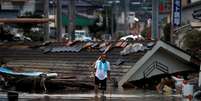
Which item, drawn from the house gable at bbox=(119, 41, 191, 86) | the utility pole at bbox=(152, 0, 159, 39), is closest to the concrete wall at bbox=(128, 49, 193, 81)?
the house gable at bbox=(119, 41, 191, 86)

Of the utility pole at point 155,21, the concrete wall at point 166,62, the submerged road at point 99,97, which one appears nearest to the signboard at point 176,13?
the concrete wall at point 166,62

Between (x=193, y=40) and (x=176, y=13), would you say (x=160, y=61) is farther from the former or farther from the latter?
(x=176, y=13)

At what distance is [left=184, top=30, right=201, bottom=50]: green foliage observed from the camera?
108 feet

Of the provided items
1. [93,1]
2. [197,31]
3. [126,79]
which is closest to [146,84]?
[126,79]

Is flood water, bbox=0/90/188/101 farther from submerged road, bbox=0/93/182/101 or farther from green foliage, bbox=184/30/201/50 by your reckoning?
green foliage, bbox=184/30/201/50

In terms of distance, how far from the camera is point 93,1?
113875mm

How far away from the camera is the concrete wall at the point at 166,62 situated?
2761cm

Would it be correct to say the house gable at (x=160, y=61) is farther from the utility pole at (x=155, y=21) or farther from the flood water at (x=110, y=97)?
the utility pole at (x=155, y=21)

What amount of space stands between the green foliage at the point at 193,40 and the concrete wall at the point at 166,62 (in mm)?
5140

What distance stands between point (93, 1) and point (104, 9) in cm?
688

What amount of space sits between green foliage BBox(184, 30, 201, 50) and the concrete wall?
5.14 metres

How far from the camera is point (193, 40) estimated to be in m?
33.1

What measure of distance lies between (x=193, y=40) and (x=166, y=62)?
5.61 m

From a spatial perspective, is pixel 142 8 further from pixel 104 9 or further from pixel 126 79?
pixel 126 79
